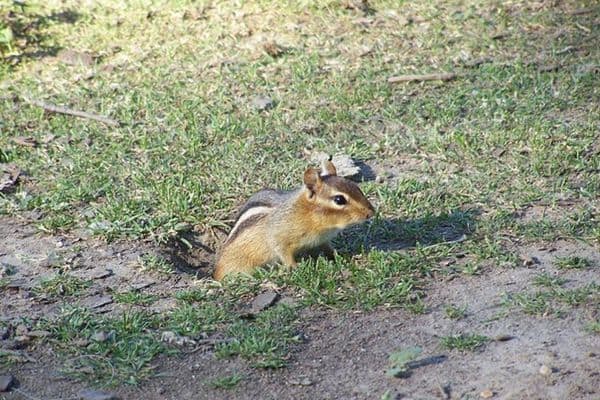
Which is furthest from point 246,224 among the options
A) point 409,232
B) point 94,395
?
point 94,395

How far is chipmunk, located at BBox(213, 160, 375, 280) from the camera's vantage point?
575 centimetres

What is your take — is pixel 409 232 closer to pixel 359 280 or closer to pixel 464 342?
pixel 359 280

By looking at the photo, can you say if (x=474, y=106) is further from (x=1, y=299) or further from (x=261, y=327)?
(x=1, y=299)

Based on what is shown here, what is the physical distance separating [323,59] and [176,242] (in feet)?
9.09

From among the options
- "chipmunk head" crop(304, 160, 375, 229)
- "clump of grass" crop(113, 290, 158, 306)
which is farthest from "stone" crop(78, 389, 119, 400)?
"chipmunk head" crop(304, 160, 375, 229)

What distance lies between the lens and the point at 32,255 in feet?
20.0

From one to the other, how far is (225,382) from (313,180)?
1543mm

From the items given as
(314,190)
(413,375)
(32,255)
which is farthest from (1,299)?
(413,375)

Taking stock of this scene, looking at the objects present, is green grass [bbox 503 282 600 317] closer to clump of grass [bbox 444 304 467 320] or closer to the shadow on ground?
clump of grass [bbox 444 304 467 320]

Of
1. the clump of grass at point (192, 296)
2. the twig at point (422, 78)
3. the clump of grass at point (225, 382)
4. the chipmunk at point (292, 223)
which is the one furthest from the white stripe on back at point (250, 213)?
the twig at point (422, 78)

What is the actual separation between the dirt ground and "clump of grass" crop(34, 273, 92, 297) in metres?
0.07

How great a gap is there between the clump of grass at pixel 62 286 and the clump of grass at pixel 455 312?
2058 mm

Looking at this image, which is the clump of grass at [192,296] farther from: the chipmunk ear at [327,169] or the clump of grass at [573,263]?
the clump of grass at [573,263]

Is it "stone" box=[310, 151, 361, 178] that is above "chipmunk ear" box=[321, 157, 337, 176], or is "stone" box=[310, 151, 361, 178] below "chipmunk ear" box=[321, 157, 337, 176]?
below
